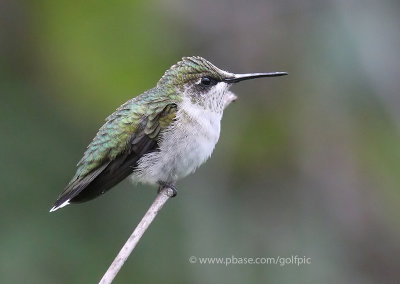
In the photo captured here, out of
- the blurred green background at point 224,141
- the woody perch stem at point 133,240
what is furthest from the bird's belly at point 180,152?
the blurred green background at point 224,141

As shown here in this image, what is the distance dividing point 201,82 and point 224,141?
648mm

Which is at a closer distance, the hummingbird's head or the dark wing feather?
the dark wing feather

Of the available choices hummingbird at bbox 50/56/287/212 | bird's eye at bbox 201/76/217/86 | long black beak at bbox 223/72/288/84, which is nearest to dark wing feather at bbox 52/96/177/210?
hummingbird at bbox 50/56/287/212

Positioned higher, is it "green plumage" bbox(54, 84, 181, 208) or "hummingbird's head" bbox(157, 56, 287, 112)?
"hummingbird's head" bbox(157, 56, 287, 112)

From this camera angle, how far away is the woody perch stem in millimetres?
2799

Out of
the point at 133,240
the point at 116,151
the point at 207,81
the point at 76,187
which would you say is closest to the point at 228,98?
the point at 207,81

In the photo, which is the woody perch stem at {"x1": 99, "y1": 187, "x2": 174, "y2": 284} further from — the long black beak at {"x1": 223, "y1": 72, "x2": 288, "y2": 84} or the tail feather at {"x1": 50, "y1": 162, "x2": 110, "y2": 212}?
the long black beak at {"x1": 223, "y1": 72, "x2": 288, "y2": 84}

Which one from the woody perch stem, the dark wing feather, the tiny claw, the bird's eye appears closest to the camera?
the woody perch stem

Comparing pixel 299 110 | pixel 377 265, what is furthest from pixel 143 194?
pixel 377 265

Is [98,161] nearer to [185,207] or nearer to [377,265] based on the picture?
[185,207]

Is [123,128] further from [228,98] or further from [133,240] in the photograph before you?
[133,240]

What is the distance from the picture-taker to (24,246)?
14.8 ft

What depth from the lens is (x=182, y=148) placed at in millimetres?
4023

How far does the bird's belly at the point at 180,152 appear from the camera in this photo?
4016mm
